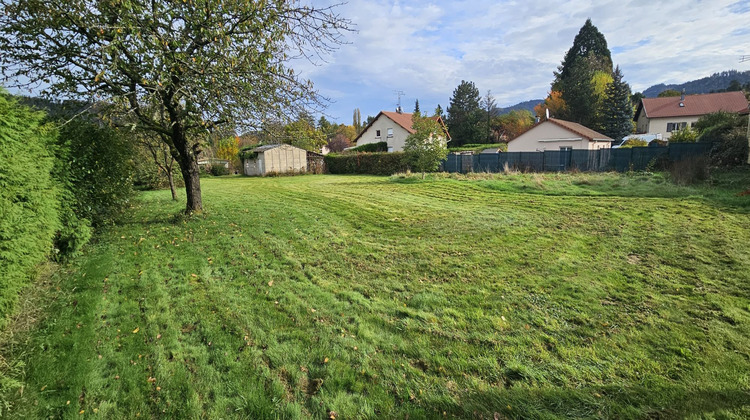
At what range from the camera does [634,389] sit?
2.60 meters

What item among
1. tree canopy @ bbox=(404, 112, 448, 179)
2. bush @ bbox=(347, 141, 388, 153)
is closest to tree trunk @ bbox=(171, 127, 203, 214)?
tree canopy @ bbox=(404, 112, 448, 179)

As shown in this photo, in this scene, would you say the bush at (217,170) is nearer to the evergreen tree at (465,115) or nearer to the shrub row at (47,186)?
the shrub row at (47,186)

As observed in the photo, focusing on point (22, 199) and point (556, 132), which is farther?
point (556, 132)

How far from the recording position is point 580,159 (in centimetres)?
2011

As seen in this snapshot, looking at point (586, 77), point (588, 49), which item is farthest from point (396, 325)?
point (588, 49)

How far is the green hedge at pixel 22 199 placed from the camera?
3385 millimetres

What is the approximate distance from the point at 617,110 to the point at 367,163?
37167mm

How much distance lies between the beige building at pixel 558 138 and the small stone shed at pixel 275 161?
75.6 feet

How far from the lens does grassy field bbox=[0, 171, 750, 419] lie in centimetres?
260

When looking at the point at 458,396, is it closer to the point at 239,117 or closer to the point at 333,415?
the point at 333,415

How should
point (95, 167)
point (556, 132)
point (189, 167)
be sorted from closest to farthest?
point (95, 167) → point (189, 167) → point (556, 132)

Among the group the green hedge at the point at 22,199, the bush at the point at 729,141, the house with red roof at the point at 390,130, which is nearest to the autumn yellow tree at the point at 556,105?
the house with red roof at the point at 390,130

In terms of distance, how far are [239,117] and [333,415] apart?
6700 mm

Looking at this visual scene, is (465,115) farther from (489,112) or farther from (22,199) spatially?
(22,199)
